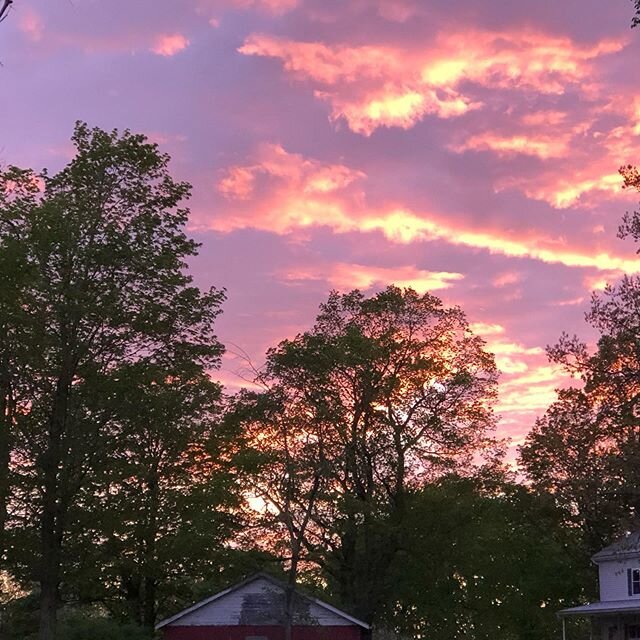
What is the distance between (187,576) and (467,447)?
1787 cm

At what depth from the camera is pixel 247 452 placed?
155ft

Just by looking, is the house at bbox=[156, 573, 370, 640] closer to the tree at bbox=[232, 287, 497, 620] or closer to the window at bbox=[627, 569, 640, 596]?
the tree at bbox=[232, 287, 497, 620]

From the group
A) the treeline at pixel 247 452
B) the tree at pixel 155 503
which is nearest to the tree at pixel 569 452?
the treeline at pixel 247 452

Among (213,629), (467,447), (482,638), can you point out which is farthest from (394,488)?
(482,638)

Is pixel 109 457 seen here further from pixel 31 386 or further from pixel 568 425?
pixel 568 425

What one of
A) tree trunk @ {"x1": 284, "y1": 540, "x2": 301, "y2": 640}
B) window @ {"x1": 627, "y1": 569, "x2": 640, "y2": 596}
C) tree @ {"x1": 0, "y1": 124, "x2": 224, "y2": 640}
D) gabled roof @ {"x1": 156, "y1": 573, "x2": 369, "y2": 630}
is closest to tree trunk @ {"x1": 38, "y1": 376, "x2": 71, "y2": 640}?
tree @ {"x1": 0, "y1": 124, "x2": 224, "y2": 640}

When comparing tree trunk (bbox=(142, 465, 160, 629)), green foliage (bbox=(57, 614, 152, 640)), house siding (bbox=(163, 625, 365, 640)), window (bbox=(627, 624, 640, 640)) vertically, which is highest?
tree trunk (bbox=(142, 465, 160, 629))

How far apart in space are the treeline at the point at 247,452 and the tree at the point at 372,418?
13cm

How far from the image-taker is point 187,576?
Answer: 160 feet

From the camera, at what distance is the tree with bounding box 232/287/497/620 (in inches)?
2007

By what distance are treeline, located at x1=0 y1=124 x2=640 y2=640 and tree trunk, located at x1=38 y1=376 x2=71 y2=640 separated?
0.26ft

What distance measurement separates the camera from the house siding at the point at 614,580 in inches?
2153

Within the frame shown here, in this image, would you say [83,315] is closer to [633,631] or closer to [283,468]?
[283,468]

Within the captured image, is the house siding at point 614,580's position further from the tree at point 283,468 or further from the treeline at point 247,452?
the tree at point 283,468
